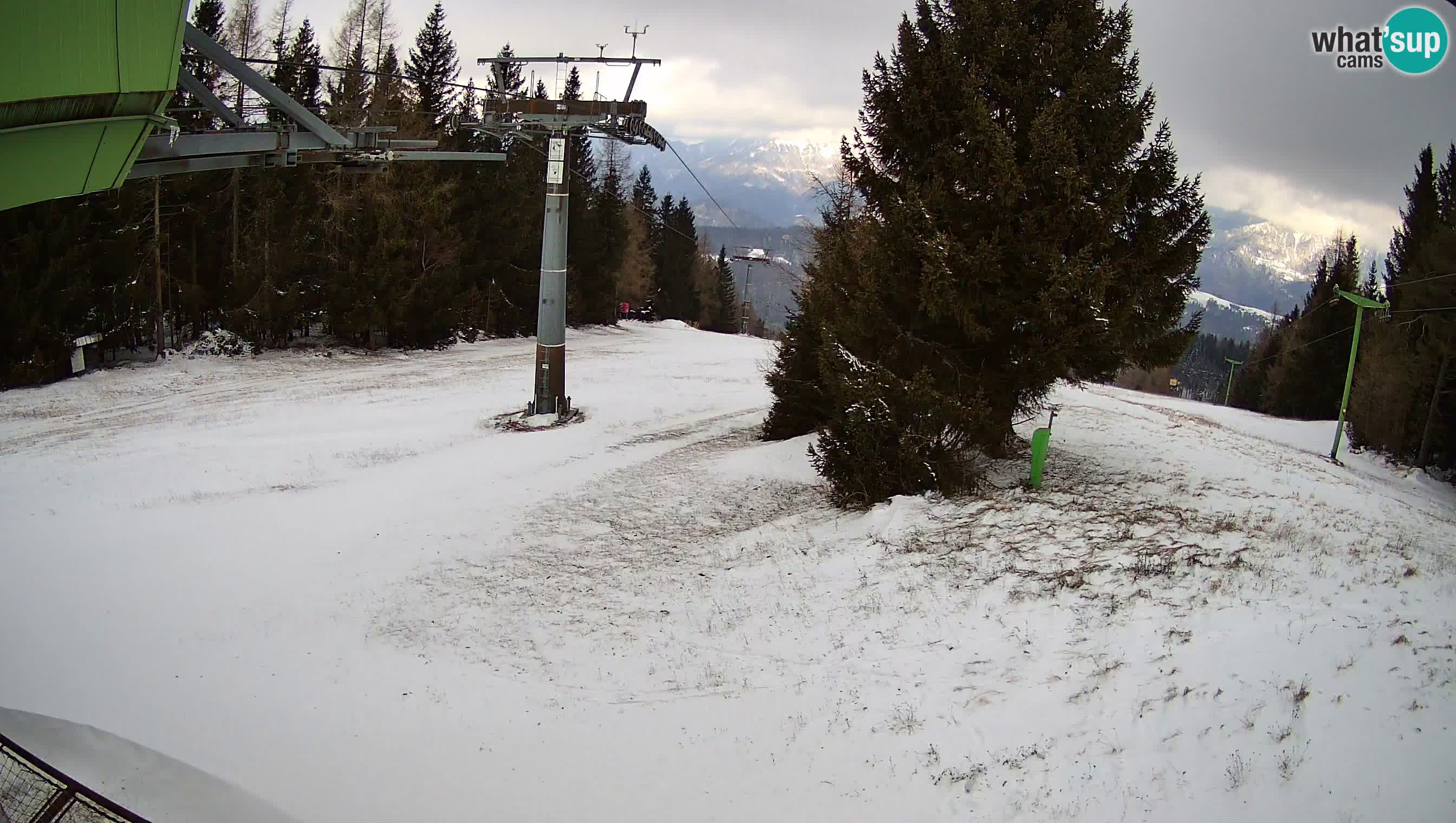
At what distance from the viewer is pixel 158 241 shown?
25484mm

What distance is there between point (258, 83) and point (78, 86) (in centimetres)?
388

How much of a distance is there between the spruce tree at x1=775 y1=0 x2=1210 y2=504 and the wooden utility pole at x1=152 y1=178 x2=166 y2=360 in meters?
24.3

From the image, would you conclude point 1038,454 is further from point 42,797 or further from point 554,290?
point 554,290

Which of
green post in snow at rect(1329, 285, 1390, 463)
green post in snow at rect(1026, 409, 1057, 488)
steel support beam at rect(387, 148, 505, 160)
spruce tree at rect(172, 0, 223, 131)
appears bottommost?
green post in snow at rect(1026, 409, 1057, 488)

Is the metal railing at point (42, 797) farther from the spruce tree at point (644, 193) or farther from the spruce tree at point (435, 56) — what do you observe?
the spruce tree at point (644, 193)

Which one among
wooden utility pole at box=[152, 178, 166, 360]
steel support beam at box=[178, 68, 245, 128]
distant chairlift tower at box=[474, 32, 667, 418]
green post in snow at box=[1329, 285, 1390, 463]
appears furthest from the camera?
wooden utility pole at box=[152, 178, 166, 360]

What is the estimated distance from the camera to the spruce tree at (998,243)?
35.2 feet

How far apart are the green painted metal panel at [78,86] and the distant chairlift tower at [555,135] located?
47.9 ft

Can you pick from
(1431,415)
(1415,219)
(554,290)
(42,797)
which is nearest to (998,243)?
(42,797)

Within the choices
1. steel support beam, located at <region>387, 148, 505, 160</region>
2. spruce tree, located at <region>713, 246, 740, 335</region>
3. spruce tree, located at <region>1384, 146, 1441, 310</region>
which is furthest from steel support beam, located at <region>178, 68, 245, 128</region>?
spruce tree, located at <region>713, 246, 740, 335</region>

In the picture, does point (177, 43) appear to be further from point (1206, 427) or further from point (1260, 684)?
point (1206, 427)

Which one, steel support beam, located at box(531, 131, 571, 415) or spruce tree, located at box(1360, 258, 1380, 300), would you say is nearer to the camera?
steel support beam, located at box(531, 131, 571, 415)

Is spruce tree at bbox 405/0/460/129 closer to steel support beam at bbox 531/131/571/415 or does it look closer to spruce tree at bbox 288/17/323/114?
spruce tree at bbox 288/17/323/114

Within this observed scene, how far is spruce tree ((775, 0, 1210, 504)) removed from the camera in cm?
1074
